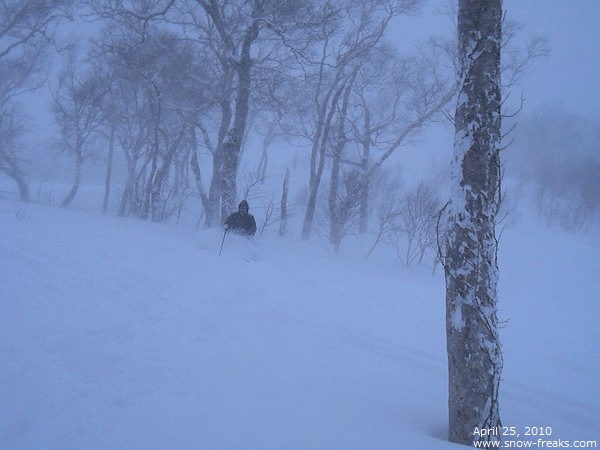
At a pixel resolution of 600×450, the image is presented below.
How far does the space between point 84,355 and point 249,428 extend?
1.66 metres

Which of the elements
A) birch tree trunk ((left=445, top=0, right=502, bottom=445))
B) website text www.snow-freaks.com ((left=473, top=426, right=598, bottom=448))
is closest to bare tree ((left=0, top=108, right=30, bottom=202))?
birch tree trunk ((left=445, top=0, right=502, bottom=445))

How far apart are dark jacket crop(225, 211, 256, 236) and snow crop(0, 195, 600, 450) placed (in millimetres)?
1294

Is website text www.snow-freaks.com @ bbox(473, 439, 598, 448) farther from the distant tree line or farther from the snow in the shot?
the distant tree line

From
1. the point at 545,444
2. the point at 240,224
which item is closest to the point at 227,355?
the point at 545,444

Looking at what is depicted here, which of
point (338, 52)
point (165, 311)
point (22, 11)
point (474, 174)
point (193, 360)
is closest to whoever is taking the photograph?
point (474, 174)

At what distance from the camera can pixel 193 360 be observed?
3.49 meters

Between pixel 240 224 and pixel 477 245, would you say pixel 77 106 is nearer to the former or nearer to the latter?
pixel 240 224

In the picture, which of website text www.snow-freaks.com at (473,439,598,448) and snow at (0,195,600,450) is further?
website text www.snow-freaks.com at (473,439,598,448)

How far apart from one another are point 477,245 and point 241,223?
23.3ft

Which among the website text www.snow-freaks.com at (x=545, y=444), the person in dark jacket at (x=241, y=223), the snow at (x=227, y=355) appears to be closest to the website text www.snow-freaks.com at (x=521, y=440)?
the website text www.snow-freaks.com at (x=545, y=444)

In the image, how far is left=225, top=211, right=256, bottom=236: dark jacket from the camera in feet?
29.9

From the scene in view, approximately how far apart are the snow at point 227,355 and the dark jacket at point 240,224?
1.29 metres

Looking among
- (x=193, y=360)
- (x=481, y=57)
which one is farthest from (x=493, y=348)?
(x=193, y=360)

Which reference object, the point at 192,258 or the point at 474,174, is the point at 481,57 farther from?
the point at 192,258
